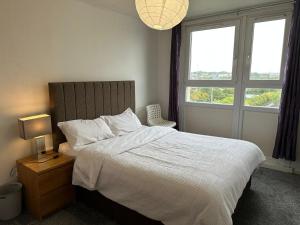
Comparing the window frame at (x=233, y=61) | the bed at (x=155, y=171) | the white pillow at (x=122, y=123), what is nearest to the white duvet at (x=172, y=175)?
the bed at (x=155, y=171)

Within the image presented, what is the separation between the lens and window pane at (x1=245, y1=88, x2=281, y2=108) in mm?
3193

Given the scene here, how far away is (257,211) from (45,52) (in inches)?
120

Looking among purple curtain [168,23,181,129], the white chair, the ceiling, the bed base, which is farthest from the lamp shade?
purple curtain [168,23,181,129]

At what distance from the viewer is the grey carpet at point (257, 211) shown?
2039 mm

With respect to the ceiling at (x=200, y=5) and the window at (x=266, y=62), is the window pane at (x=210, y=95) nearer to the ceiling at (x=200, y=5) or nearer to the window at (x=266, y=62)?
the window at (x=266, y=62)

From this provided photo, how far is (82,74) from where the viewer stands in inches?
114

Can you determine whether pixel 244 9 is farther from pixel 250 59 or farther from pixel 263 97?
pixel 263 97

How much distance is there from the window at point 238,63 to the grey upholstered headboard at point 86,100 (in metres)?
1.34

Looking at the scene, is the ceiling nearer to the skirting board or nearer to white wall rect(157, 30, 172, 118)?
white wall rect(157, 30, 172, 118)

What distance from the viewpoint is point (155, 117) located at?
4.15m

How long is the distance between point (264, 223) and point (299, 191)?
98 cm

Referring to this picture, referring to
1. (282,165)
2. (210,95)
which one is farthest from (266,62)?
(282,165)

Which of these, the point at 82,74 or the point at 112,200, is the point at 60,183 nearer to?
the point at 112,200

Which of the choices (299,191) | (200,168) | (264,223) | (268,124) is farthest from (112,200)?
(268,124)
